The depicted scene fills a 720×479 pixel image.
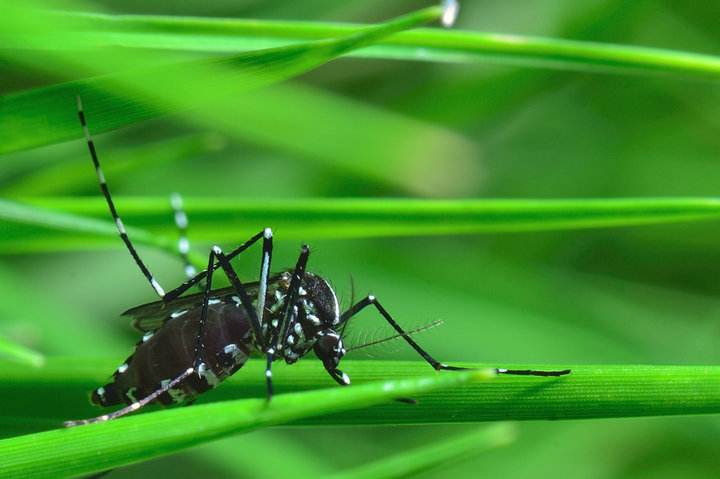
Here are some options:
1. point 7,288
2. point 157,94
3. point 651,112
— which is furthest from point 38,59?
point 651,112

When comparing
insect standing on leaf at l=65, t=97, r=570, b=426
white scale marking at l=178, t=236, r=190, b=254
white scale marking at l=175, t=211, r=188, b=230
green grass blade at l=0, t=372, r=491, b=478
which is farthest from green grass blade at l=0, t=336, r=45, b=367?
white scale marking at l=175, t=211, r=188, b=230

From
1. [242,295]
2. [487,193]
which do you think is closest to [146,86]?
[242,295]

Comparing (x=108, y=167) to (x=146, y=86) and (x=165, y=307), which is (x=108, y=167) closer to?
(x=165, y=307)

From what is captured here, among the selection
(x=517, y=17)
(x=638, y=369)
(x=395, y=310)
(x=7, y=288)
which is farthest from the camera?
(x=517, y=17)

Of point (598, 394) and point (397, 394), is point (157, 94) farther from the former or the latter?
point (598, 394)

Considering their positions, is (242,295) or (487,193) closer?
(242,295)
